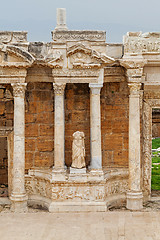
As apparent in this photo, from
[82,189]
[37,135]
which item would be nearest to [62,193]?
[82,189]

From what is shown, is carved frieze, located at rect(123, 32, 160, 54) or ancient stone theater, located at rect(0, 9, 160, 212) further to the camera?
carved frieze, located at rect(123, 32, 160, 54)

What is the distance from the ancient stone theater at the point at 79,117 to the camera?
11.5m

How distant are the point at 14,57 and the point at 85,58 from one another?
2.03m

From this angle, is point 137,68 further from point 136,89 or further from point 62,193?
point 62,193

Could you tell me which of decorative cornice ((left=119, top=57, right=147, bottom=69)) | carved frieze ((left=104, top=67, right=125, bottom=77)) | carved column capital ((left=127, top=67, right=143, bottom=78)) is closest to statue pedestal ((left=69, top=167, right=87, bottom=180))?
carved frieze ((left=104, top=67, right=125, bottom=77))

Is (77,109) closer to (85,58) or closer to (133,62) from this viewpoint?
(85,58)

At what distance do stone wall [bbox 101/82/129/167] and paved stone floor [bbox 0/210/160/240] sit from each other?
2024mm

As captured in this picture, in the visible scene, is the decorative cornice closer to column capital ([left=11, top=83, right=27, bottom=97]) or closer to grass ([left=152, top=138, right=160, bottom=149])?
column capital ([left=11, top=83, right=27, bottom=97])

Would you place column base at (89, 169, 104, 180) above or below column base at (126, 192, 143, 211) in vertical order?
above

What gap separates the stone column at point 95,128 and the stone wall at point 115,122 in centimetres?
97

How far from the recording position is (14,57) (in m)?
11.3

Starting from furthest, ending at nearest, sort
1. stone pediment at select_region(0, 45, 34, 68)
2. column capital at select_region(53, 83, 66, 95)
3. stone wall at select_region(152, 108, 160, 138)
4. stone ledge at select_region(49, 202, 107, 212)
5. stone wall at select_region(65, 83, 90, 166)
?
stone wall at select_region(152, 108, 160, 138) < stone wall at select_region(65, 83, 90, 166) < column capital at select_region(53, 83, 66, 95) < stone ledge at select_region(49, 202, 107, 212) < stone pediment at select_region(0, 45, 34, 68)

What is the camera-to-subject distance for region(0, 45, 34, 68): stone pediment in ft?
36.6

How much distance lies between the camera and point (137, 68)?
11.6 metres
